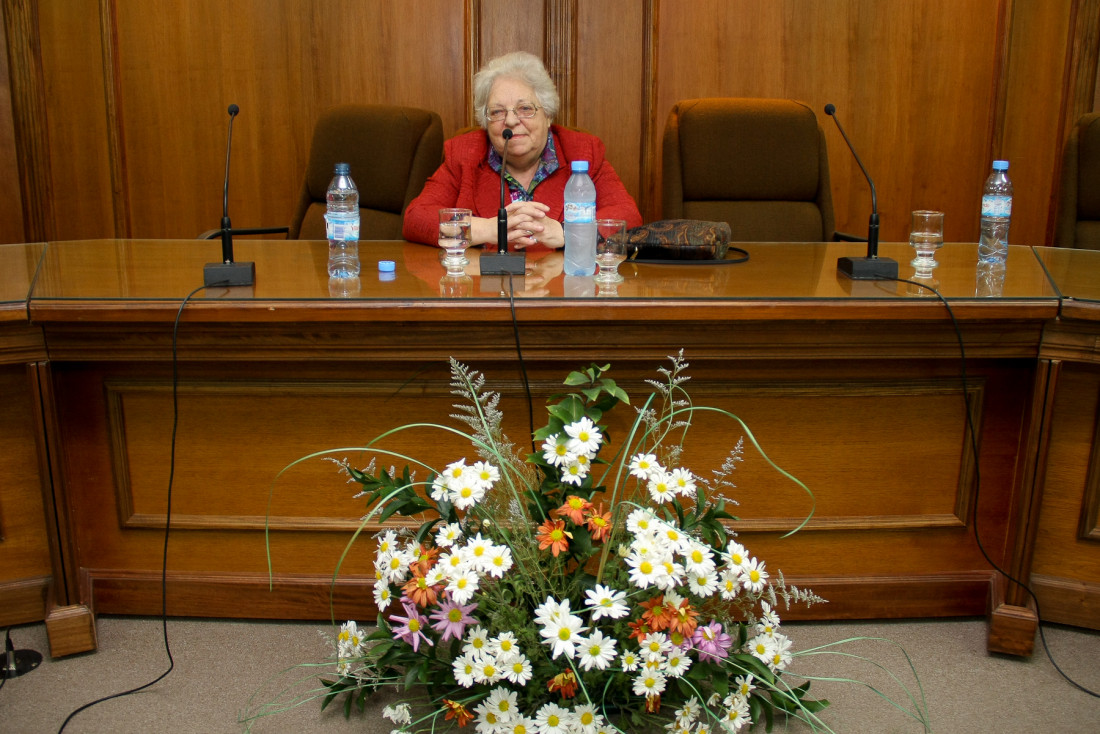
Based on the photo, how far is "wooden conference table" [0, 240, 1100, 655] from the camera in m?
1.58

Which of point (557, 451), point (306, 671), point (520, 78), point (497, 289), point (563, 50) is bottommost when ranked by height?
point (306, 671)

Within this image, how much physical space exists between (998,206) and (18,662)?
2186 millimetres

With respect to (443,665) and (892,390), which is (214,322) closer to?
(443,665)

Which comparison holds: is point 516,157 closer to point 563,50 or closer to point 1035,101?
point 563,50

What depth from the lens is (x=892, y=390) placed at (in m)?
1.70

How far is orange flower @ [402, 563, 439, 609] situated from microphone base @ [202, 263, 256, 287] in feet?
2.17

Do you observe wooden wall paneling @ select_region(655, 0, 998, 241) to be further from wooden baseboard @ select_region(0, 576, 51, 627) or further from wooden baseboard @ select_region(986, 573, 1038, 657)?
wooden baseboard @ select_region(0, 576, 51, 627)

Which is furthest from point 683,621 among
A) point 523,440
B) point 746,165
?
point 746,165

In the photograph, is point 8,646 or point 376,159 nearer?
point 8,646

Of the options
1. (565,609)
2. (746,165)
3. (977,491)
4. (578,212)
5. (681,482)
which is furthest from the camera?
(746,165)

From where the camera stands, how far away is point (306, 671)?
164 cm

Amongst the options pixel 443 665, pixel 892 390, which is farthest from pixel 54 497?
pixel 892 390

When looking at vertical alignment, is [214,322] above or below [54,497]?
above

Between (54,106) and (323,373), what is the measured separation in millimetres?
2477
